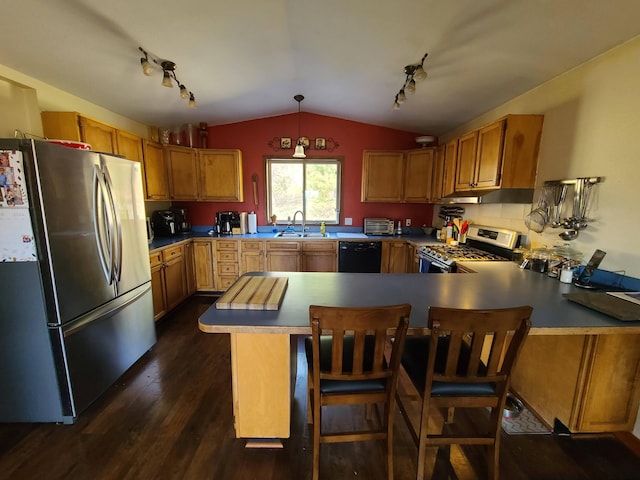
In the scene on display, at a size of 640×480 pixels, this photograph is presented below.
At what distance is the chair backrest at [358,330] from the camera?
3.50ft

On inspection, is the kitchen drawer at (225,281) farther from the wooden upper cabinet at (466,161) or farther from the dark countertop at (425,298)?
the wooden upper cabinet at (466,161)

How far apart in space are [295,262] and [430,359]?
2.92 m

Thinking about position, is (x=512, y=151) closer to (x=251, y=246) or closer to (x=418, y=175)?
(x=418, y=175)

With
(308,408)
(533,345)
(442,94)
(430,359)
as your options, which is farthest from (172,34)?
(533,345)

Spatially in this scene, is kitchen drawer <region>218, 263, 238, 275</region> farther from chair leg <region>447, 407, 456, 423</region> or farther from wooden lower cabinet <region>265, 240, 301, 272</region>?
chair leg <region>447, 407, 456, 423</region>

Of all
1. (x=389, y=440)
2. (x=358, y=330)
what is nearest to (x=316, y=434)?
(x=389, y=440)

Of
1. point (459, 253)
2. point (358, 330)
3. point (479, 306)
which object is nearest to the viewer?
point (358, 330)

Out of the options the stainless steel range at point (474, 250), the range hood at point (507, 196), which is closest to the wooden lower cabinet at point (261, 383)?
the stainless steel range at point (474, 250)

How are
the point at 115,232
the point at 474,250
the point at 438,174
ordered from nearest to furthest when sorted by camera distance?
the point at 115,232, the point at 474,250, the point at 438,174

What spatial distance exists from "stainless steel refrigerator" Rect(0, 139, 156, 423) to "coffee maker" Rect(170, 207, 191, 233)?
2.08 metres

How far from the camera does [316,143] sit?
4281 millimetres

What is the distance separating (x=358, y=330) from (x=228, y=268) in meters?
3.29

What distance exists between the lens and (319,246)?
396cm

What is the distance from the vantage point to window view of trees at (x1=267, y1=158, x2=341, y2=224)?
172 inches
